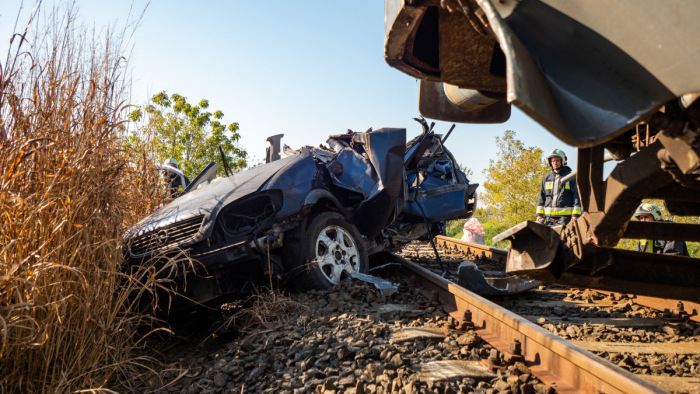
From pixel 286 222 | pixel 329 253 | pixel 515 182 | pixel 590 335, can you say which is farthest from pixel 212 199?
pixel 515 182

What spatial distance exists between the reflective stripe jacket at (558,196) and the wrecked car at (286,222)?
10.4 feet

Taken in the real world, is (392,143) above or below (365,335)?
above

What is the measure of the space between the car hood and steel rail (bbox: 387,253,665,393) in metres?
2.18

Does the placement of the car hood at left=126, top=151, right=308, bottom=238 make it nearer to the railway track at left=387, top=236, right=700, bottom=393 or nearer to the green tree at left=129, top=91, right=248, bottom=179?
the railway track at left=387, top=236, right=700, bottom=393

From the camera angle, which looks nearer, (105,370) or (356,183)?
(105,370)

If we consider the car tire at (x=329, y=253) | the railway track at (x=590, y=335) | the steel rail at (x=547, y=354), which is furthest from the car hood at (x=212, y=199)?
the steel rail at (x=547, y=354)

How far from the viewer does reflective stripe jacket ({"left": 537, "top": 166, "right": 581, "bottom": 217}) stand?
8.80 m

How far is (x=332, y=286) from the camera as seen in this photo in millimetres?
5113

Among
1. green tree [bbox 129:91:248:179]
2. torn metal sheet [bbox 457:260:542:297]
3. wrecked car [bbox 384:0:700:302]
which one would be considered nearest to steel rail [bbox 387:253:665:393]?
wrecked car [bbox 384:0:700:302]

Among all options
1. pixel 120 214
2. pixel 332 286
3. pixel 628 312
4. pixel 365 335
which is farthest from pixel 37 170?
pixel 628 312

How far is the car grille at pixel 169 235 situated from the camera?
4.63 metres

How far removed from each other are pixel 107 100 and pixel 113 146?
351 millimetres

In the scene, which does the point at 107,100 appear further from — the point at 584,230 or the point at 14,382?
the point at 584,230

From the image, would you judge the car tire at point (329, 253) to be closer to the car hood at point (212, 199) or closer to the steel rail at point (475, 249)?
the car hood at point (212, 199)
